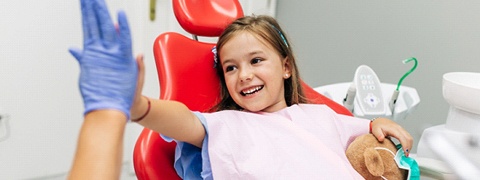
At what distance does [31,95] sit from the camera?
1.76m

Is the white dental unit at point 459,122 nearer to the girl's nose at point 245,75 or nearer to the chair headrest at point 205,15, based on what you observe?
the girl's nose at point 245,75

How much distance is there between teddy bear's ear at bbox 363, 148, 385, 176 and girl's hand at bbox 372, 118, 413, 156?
0.31 ft

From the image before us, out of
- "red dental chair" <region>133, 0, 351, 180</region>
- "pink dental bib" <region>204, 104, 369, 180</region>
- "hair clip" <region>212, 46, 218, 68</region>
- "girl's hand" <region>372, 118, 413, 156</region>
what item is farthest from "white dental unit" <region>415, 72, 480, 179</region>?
"hair clip" <region>212, 46, 218, 68</region>

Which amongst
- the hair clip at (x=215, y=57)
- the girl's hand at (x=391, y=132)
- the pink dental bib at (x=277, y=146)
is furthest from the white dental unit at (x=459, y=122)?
the hair clip at (x=215, y=57)

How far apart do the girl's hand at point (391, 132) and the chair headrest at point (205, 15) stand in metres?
0.50

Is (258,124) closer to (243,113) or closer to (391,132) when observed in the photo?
(243,113)

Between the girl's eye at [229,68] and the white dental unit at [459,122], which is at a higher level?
the girl's eye at [229,68]

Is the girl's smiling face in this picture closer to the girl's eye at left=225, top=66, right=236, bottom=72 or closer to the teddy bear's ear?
the girl's eye at left=225, top=66, right=236, bottom=72

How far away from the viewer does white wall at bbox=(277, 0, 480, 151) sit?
62.0 inches

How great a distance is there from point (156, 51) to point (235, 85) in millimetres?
234

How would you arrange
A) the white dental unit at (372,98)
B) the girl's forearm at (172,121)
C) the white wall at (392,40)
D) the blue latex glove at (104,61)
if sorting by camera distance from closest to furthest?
the blue latex glove at (104,61) → the girl's forearm at (172,121) → the white dental unit at (372,98) → the white wall at (392,40)

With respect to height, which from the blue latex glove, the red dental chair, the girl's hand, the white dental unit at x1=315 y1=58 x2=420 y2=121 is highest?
the blue latex glove

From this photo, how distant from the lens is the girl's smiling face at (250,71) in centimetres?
104

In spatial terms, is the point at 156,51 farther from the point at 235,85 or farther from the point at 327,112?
the point at 327,112
